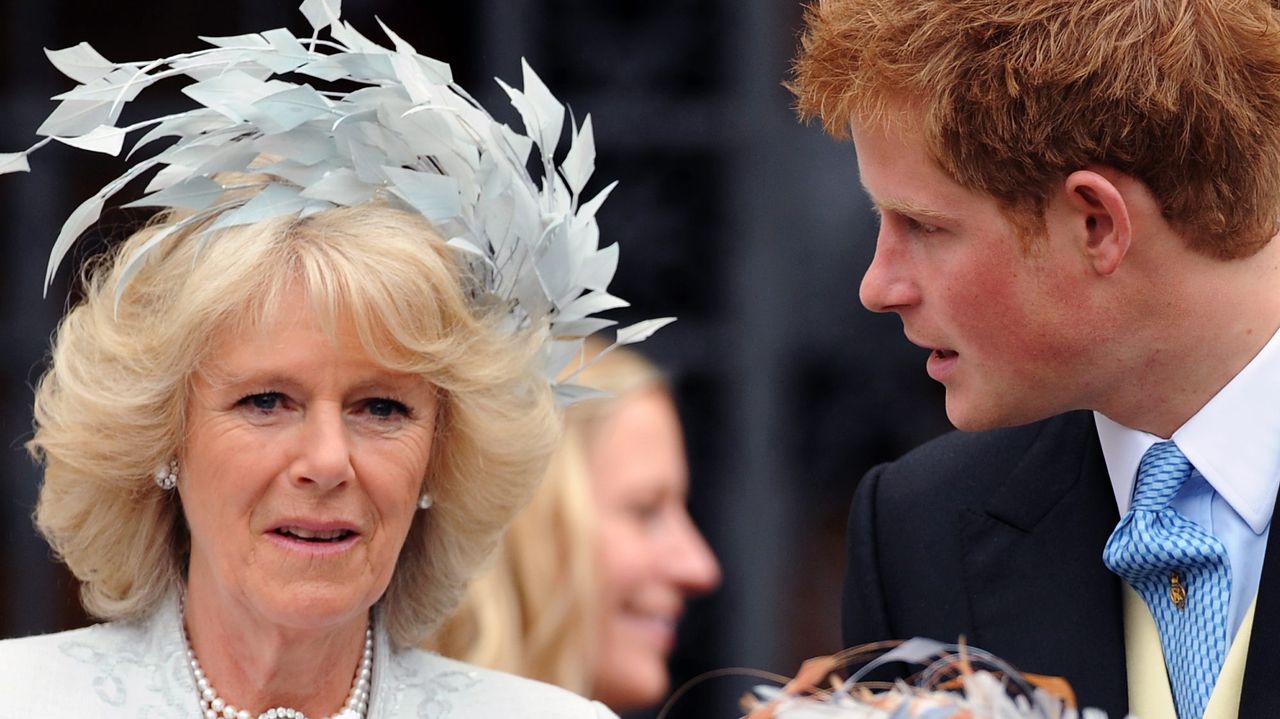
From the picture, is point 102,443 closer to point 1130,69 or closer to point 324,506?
point 324,506

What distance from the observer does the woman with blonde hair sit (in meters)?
2.87

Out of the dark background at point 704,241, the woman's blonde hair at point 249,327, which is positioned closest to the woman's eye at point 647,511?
the dark background at point 704,241

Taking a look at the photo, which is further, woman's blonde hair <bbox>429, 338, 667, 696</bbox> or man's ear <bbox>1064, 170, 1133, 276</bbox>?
woman's blonde hair <bbox>429, 338, 667, 696</bbox>

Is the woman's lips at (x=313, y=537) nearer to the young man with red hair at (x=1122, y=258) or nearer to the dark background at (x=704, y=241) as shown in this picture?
the young man with red hair at (x=1122, y=258)

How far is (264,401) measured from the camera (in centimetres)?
289

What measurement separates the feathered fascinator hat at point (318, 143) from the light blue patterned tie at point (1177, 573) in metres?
1.01

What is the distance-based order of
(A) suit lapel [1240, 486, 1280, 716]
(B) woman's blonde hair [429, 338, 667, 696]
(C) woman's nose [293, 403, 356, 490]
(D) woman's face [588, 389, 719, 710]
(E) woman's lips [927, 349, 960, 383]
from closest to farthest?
(A) suit lapel [1240, 486, 1280, 716], (C) woman's nose [293, 403, 356, 490], (E) woman's lips [927, 349, 960, 383], (B) woman's blonde hair [429, 338, 667, 696], (D) woman's face [588, 389, 719, 710]

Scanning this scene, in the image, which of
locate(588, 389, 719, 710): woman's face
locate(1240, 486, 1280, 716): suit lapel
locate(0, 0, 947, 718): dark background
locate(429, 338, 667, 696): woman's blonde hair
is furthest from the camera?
→ locate(0, 0, 947, 718): dark background

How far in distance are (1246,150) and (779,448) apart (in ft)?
9.55

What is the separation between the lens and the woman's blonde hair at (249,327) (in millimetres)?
2875

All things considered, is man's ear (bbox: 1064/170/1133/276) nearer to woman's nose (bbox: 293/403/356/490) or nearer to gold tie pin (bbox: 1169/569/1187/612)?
gold tie pin (bbox: 1169/569/1187/612)

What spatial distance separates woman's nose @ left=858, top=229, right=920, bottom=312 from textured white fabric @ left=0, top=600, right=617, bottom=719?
829 millimetres

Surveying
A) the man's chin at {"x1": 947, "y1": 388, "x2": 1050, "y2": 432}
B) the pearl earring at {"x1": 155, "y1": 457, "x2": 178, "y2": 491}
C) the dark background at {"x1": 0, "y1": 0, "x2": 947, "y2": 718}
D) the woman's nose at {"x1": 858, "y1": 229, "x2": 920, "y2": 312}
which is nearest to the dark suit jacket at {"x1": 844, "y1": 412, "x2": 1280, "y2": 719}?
the man's chin at {"x1": 947, "y1": 388, "x2": 1050, "y2": 432}

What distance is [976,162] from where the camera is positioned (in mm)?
2822
